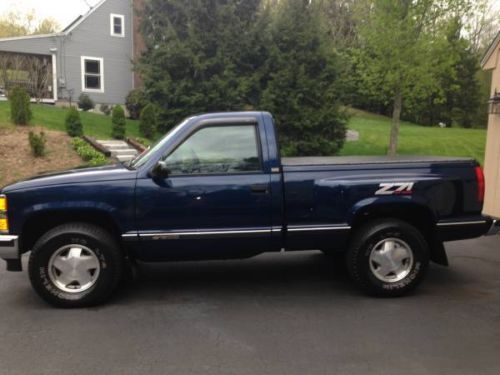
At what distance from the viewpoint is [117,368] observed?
3559 millimetres

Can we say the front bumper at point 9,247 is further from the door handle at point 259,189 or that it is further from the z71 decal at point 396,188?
the z71 decal at point 396,188

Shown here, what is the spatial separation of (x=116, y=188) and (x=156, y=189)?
0.37 metres

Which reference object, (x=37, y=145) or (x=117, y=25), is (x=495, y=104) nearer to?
(x=37, y=145)

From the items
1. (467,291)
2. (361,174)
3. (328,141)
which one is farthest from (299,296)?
(328,141)

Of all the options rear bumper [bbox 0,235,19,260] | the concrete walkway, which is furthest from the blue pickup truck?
the concrete walkway

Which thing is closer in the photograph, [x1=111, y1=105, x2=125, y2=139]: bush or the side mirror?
the side mirror

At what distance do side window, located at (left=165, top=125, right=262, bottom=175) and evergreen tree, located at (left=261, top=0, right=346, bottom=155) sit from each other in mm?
10468

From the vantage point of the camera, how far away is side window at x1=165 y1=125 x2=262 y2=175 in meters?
4.83

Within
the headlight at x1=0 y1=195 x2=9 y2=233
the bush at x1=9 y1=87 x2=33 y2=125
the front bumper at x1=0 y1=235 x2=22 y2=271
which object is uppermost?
the bush at x1=9 y1=87 x2=33 y2=125

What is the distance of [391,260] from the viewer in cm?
504

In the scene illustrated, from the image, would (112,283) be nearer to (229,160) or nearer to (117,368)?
(117,368)

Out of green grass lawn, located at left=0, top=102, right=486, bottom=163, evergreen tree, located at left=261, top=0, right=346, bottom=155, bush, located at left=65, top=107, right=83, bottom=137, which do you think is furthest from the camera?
green grass lawn, located at left=0, top=102, right=486, bottom=163

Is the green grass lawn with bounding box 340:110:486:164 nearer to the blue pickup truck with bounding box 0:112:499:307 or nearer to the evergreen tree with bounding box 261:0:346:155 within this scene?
the evergreen tree with bounding box 261:0:346:155

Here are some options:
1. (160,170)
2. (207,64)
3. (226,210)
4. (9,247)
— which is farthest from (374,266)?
(207,64)
